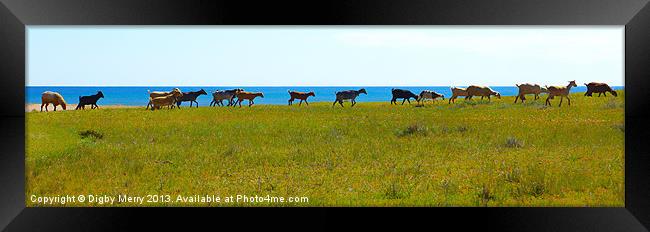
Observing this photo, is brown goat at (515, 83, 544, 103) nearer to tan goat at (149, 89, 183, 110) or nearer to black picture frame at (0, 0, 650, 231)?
tan goat at (149, 89, 183, 110)

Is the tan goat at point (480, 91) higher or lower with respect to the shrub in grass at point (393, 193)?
higher

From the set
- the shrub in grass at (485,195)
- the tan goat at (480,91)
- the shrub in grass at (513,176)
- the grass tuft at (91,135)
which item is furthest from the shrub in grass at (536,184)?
the tan goat at (480,91)

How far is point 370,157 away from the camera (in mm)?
13703

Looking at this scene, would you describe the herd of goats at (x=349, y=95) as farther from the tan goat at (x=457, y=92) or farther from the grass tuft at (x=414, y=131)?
the grass tuft at (x=414, y=131)

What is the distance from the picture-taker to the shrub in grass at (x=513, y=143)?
598 inches

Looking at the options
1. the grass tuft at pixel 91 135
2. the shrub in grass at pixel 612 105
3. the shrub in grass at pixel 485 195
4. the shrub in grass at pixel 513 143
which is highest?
the shrub in grass at pixel 612 105

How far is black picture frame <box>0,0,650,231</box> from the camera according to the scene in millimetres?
7172

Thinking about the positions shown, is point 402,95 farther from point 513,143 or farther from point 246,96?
point 513,143

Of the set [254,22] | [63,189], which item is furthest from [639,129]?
[63,189]

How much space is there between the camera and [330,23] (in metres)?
7.22

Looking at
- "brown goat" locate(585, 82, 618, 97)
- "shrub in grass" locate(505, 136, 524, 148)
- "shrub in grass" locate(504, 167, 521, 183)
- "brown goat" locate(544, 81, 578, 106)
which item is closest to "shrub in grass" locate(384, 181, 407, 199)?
"shrub in grass" locate(504, 167, 521, 183)

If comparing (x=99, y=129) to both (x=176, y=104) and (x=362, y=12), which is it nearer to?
(x=176, y=104)

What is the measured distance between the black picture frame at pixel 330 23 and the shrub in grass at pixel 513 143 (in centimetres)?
746

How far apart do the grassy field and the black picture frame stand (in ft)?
4.85
